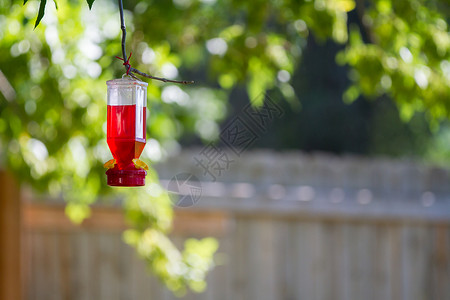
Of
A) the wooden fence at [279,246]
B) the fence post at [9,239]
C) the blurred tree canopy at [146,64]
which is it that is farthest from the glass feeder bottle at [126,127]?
the wooden fence at [279,246]

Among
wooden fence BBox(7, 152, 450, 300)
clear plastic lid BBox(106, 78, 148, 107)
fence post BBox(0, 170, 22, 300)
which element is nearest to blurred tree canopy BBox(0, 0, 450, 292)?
clear plastic lid BBox(106, 78, 148, 107)

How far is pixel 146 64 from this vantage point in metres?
2.40

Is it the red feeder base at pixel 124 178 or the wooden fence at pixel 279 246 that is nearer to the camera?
the red feeder base at pixel 124 178

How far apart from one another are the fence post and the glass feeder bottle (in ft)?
8.46

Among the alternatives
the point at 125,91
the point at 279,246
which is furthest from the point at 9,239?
the point at 125,91

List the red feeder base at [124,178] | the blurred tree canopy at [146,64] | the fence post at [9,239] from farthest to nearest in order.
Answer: the fence post at [9,239]
the blurred tree canopy at [146,64]
the red feeder base at [124,178]

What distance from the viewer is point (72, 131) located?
239 cm

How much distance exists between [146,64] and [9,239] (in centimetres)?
190

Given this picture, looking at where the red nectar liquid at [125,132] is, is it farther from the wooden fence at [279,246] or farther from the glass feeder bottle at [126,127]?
the wooden fence at [279,246]

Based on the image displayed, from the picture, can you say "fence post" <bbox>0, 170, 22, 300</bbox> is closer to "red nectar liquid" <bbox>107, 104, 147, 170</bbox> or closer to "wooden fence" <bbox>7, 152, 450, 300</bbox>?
"wooden fence" <bbox>7, 152, 450, 300</bbox>

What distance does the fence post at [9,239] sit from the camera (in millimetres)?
3686

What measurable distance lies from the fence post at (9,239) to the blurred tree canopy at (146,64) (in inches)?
43.7

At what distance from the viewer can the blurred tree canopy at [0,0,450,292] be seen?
7.51 ft

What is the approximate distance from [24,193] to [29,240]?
12.8 inches
